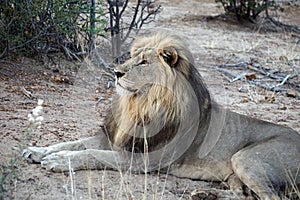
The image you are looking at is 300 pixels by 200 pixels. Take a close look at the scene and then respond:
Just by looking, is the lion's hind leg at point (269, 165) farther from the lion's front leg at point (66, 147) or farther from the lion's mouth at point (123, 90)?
the lion's front leg at point (66, 147)

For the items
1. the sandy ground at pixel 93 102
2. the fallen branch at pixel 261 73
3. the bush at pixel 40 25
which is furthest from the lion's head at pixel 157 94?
the fallen branch at pixel 261 73

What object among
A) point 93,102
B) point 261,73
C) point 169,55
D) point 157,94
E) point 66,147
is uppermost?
point 169,55

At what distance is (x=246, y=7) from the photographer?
12078mm

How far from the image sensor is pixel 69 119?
16.8 ft

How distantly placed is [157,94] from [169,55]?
27cm

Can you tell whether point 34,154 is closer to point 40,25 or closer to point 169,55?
point 169,55

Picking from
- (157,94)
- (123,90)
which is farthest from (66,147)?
(157,94)

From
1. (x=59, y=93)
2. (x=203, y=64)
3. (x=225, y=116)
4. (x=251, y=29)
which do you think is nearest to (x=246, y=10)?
(x=251, y=29)

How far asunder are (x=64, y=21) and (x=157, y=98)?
9.13ft

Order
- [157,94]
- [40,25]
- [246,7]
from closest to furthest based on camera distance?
[157,94]
[40,25]
[246,7]

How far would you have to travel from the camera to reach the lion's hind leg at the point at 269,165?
12.5 ft

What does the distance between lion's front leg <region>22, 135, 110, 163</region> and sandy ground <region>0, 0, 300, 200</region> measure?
0.10m

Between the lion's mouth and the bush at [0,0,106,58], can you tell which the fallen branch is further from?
the lion's mouth

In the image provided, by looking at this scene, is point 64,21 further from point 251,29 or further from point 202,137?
point 251,29
